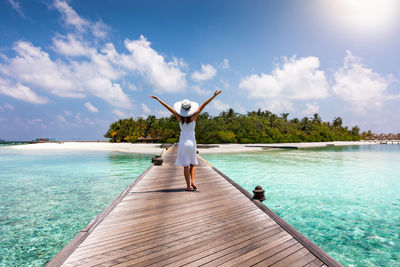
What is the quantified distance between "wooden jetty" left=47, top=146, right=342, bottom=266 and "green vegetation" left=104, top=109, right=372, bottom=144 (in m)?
41.1

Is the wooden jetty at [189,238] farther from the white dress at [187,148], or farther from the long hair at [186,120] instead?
the long hair at [186,120]

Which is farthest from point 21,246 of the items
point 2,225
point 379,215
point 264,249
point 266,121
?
point 266,121

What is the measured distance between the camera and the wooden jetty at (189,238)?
2.53m

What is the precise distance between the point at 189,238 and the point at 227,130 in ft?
149

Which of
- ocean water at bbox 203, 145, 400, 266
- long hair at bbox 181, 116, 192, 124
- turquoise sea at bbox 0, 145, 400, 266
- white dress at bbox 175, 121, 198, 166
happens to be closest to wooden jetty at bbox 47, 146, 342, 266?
white dress at bbox 175, 121, 198, 166

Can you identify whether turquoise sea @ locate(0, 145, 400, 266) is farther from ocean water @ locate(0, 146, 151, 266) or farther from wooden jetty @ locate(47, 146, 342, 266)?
wooden jetty @ locate(47, 146, 342, 266)

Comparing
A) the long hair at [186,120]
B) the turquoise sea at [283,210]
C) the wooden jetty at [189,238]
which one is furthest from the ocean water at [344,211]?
the long hair at [186,120]

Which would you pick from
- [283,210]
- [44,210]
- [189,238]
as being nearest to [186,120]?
[189,238]

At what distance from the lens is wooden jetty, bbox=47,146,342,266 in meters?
2.53

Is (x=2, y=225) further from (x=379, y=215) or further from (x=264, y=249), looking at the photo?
→ (x=379, y=215)

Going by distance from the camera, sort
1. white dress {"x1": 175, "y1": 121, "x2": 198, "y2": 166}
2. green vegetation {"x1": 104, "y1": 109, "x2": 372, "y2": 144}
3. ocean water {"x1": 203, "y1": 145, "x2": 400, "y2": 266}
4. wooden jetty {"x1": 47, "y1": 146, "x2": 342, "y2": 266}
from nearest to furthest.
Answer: wooden jetty {"x1": 47, "y1": 146, "x2": 342, "y2": 266}
ocean water {"x1": 203, "y1": 145, "x2": 400, "y2": 266}
white dress {"x1": 175, "y1": 121, "x2": 198, "y2": 166}
green vegetation {"x1": 104, "y1": 109, "x2": 372, "y2": 144}

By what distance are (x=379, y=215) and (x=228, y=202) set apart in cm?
538

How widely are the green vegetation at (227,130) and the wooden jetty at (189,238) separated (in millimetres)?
41052

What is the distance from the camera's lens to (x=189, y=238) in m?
3.05
